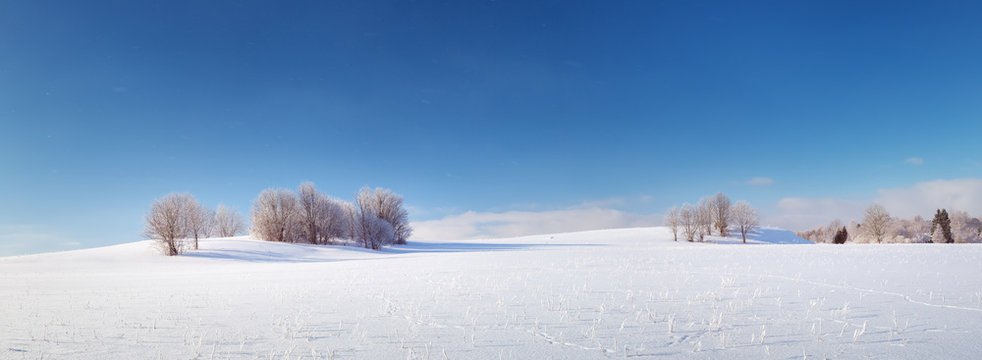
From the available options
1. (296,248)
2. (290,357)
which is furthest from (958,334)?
(296,248)

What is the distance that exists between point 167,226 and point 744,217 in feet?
247

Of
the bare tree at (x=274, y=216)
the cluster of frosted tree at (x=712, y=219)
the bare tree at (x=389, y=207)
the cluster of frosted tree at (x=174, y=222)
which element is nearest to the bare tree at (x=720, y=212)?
the cluster of frosted tree at (x=712, y=219)

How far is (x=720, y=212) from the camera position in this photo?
71.9m

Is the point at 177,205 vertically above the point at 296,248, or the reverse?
the point at 177,205

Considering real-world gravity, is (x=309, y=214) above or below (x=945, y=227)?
above

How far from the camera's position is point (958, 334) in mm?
5969

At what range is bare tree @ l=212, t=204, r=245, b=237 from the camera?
7494 centimetres

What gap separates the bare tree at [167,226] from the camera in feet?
110

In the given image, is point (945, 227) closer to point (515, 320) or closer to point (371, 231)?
point (371, 231)

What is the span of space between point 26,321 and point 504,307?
8.38 m

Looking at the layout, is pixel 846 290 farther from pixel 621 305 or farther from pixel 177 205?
pixel 177 205

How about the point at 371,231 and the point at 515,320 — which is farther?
the point at 371,231

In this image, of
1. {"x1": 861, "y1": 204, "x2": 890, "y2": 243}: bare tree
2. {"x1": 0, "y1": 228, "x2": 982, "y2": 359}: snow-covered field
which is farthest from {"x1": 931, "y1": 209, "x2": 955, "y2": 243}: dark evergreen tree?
{"x1": 0, "y1": 228, "x2": 982, "y2": 359}: snow-covered field

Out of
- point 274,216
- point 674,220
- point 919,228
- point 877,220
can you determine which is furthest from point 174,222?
point 919,228
